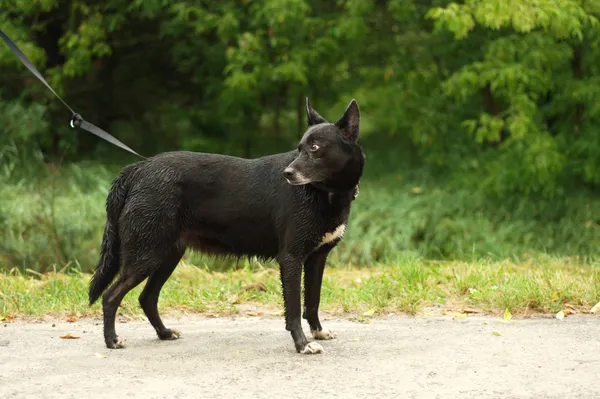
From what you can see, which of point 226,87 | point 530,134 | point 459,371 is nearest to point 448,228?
point 530,134

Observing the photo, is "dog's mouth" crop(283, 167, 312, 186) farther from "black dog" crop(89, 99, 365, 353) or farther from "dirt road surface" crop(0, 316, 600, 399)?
"dirt road surface" crop(0, 316, 600, 399)

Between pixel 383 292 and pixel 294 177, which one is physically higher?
pixel 294 177

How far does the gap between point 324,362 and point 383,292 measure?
234cm

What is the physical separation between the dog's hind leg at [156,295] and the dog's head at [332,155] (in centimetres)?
127

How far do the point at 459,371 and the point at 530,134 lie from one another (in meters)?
8.83

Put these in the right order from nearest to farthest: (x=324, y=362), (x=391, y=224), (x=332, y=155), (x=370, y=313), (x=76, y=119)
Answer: (x=324, y=362) < (x=332, y=155) < (x=76, y=119) < (x=370, y=313) < (x=391, y=224)

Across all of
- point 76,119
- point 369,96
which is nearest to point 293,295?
point 76,119

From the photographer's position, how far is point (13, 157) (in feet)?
48.6

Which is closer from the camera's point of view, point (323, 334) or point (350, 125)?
point (350, 125)

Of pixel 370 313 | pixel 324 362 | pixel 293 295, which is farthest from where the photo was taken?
pixel 370 313

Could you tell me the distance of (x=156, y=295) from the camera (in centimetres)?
636

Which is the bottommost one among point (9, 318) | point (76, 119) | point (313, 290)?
point (9, 318)

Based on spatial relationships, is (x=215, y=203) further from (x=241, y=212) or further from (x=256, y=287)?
(x=256, y=287)

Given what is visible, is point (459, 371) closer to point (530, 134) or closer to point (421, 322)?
point (421, 322)
